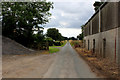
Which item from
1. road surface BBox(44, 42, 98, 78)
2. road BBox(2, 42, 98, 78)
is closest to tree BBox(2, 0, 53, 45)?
road BBox(2, 42, 98, 78)

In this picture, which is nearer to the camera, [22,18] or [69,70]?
[69,70]

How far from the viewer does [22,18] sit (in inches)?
702

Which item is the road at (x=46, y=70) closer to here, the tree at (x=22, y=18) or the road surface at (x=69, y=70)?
the road surface at (x=69, y=70)

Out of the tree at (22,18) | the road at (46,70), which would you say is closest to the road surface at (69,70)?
the road at (46,70)

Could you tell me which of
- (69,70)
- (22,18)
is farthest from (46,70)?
(22,18)

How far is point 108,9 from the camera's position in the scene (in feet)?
37.8

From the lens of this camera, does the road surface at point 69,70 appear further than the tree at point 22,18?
No

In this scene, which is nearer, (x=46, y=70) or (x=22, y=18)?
(x=46, y=70)

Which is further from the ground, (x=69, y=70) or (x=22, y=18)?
(x=22, y=18)

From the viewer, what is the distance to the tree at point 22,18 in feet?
59.8

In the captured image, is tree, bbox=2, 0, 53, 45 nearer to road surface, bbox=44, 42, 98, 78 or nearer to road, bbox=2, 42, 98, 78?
road, bbox=2, 42, 98, 78

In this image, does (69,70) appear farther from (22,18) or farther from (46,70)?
(22,18)

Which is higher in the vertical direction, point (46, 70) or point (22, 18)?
point (22, 18)

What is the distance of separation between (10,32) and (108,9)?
55.6 ft
